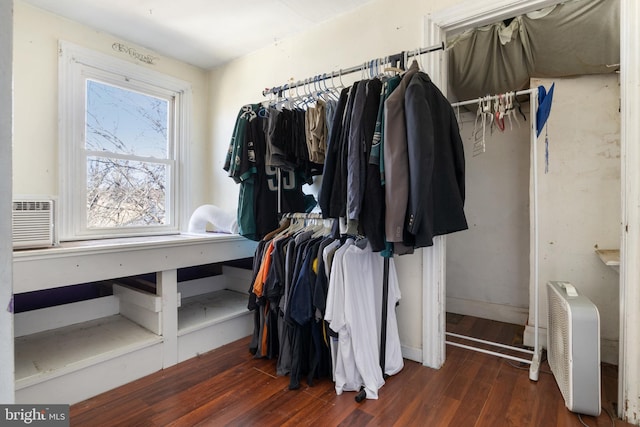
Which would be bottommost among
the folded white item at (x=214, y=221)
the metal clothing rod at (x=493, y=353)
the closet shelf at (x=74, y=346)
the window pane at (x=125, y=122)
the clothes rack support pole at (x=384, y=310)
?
the metal clothing rod at (x=493, y=353)

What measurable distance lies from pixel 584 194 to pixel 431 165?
1.48 m

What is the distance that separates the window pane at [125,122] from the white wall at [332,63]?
49cm

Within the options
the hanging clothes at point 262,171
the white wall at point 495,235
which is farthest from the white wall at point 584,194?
the hanging clothes at point 262,171

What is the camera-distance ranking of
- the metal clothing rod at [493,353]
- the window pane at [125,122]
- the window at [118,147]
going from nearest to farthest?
the metal clothing rod at [493,353], the window at [118,147], the window pane at [125,122]

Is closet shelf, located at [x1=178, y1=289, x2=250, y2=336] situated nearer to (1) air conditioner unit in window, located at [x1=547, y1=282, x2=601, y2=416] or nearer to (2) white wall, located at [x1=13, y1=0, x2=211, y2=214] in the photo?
(2) white wall, located at [x1=13, y1=0, x2=211, y2=214]

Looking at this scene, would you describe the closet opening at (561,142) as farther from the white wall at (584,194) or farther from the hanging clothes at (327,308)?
the hanging clothes at (327,308)

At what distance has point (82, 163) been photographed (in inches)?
94.8

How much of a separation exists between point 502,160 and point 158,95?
312cm

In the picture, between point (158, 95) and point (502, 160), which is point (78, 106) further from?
point (502, 160)

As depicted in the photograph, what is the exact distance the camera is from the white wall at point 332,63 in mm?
2057

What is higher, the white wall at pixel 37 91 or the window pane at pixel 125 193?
the white wall at pixel 37 91

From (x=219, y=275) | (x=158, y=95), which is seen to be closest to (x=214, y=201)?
(x=219, y=275)

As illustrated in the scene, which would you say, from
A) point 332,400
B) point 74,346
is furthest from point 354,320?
point 74,346

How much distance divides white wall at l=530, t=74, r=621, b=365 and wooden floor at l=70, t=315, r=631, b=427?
1.81 ft
